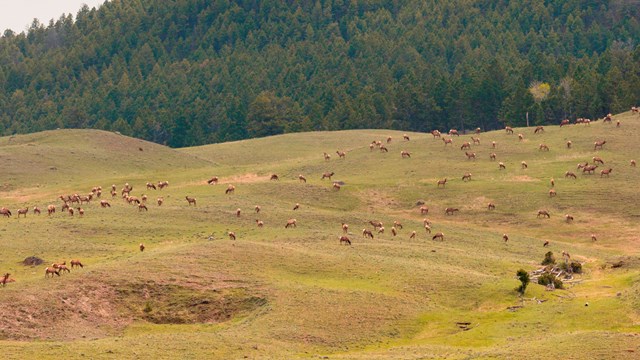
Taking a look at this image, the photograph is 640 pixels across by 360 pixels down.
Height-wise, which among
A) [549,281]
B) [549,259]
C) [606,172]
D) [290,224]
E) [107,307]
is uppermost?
[290,224]

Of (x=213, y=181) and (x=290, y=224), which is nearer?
(x=290, y=224)

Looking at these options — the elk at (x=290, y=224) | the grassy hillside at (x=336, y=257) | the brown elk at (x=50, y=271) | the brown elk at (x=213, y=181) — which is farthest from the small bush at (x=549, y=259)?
the brown elk at (x=213, y=181)

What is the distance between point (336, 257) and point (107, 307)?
17.5m

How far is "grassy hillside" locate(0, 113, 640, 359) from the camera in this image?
56.8 metres

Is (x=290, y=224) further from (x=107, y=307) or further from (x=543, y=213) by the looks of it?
(x=107, y=307)

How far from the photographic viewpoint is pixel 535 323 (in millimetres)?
59438

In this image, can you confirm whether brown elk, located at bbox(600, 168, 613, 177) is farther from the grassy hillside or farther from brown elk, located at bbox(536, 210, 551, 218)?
brown elk, located at bbox(536, 210, 551, 218)

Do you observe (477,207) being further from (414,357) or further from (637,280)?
(414,357)

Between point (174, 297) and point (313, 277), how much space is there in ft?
30.9

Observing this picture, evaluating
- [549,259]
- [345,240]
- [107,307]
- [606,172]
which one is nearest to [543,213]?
[606,172]

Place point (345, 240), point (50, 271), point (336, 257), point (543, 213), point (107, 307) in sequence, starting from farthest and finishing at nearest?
point (543, 213), point (345, 240), point (336, 257), point (50, 271), point (107, 307)

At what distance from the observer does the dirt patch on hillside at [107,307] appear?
185 feet

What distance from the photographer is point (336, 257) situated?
72875mm

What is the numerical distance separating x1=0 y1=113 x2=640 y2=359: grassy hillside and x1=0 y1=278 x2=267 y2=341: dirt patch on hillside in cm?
11
